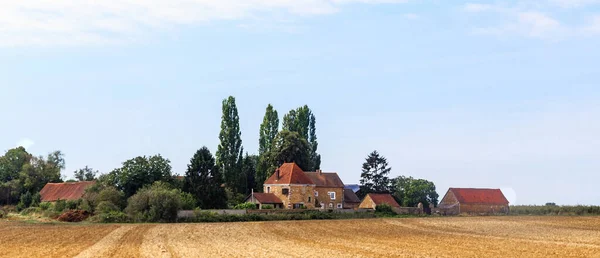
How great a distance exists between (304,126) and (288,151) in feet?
38.7

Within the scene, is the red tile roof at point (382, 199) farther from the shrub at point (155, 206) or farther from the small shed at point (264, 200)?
the shrub at point (155, 206)

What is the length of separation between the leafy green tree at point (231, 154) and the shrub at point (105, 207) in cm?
2894

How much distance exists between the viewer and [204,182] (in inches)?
3319

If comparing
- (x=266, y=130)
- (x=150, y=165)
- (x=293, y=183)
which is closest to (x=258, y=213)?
(x=150, y=165)

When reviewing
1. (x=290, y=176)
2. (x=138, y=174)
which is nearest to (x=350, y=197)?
(x=290, y=176)

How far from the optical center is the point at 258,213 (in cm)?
7725

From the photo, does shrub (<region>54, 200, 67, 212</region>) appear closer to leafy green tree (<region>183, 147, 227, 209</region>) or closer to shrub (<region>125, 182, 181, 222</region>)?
leafy green tree (<region>183, 147, 227, 209</region>)

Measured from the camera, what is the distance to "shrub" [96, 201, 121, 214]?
7167 centimetres

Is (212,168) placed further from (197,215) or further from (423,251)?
(423,251)

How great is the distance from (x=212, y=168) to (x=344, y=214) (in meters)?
16.1

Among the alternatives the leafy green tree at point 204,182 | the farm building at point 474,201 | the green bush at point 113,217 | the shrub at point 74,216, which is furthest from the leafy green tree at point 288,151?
the green bush at point 113,217

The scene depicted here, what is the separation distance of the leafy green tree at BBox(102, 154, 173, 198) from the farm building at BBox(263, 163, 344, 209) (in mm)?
19319

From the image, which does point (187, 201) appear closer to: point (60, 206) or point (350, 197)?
point (60, 206)

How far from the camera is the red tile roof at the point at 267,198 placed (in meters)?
96.2
